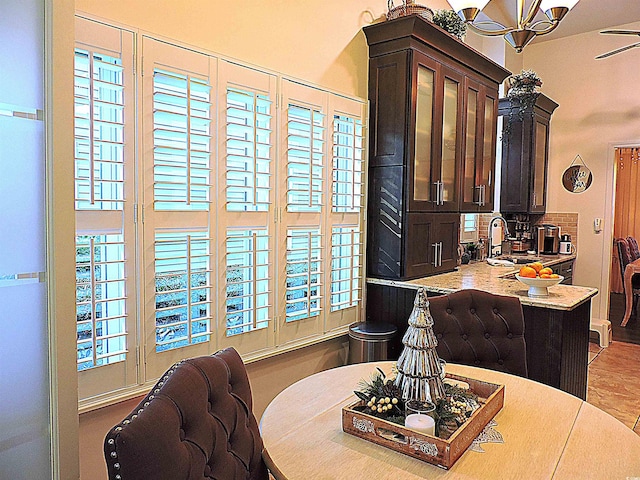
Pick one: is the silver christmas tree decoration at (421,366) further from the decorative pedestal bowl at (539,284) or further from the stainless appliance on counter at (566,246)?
the stainless appliance on counter at (566,246)

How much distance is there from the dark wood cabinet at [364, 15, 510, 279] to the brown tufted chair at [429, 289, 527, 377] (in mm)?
1013

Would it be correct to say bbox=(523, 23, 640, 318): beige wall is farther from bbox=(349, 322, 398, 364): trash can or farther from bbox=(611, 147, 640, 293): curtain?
bbox=(349, 322, 398, 364): trash can

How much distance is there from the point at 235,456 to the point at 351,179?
2.18m

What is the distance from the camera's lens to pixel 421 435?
47.8 inches

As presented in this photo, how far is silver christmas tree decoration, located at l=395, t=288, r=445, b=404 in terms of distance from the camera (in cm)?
135

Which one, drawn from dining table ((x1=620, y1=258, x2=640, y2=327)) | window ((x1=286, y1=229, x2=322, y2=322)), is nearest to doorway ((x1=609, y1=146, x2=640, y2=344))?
dining table ((x1=620, y1=258, x2=640, y2=327))

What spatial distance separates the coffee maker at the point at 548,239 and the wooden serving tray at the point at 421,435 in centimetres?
451

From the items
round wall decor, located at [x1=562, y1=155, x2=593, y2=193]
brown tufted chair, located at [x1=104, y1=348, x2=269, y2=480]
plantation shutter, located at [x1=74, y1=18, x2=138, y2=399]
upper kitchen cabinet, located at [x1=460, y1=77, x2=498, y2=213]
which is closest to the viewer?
brown tufted chair, located at [x1=104, y1=348, x2=269, y2=480]

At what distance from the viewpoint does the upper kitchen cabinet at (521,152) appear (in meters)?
5.11

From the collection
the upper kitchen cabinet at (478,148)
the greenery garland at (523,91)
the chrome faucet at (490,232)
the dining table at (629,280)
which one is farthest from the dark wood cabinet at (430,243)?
the dining table at (629,280)

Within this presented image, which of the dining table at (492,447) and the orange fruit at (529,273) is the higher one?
the orange fruit at (529,273)

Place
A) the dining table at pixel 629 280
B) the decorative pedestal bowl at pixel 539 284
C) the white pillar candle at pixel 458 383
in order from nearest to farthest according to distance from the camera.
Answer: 1. the white pillar candle at pixel 458 383
2. the decorative pedestal bowl at pixel 539 284
3. the dining table at pixel 629 280

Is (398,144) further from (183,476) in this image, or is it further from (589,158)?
(589,158)

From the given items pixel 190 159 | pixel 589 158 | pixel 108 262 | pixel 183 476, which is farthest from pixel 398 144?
pixel 589 158
